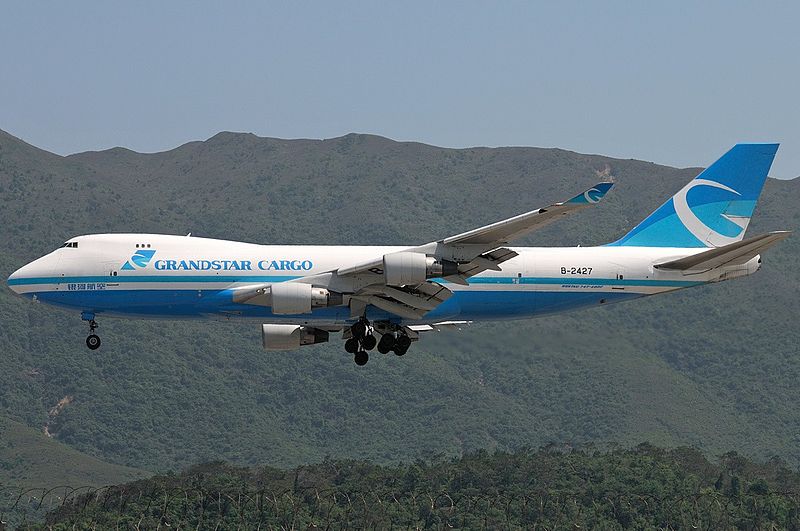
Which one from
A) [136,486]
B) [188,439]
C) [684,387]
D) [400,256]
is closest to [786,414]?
[684,387]

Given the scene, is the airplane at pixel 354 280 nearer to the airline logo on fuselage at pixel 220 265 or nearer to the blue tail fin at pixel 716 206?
the airline logo on fuselage at pixel 220 265

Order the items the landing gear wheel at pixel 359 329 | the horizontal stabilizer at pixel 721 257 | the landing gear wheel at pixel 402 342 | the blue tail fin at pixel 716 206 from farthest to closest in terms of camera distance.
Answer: the blue tail fin at pixel 716 206 → the landing gear wheel at pixel 402 342 → the landing gear wheel at pixel 359 329 → the horizontal stabilizer at pixel 721 257

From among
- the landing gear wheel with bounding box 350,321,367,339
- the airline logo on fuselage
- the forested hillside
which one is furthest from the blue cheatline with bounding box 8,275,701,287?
the forested hillside

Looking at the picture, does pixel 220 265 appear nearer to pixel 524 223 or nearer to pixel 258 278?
pixel 258 278

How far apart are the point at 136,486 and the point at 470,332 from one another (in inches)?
1435

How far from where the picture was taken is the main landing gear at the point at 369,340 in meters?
47.8

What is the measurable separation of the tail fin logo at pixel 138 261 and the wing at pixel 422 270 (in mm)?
4409

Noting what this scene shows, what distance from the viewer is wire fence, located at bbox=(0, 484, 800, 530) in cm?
7594

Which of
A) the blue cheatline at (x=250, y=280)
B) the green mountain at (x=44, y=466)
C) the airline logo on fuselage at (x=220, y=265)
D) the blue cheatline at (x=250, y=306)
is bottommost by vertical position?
the green mountain at (x=44, y=466)

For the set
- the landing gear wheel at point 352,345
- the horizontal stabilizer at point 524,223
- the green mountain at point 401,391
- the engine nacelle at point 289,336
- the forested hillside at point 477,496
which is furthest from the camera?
the green mountain at point 401,391

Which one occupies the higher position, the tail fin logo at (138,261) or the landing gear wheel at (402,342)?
the tail fin logo at (138,261)

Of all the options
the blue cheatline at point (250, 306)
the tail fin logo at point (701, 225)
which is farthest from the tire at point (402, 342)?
the tail fin logo at point (701, 225)

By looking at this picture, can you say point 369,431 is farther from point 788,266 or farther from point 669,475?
point 788,266

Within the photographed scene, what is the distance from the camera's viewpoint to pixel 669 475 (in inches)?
3767
